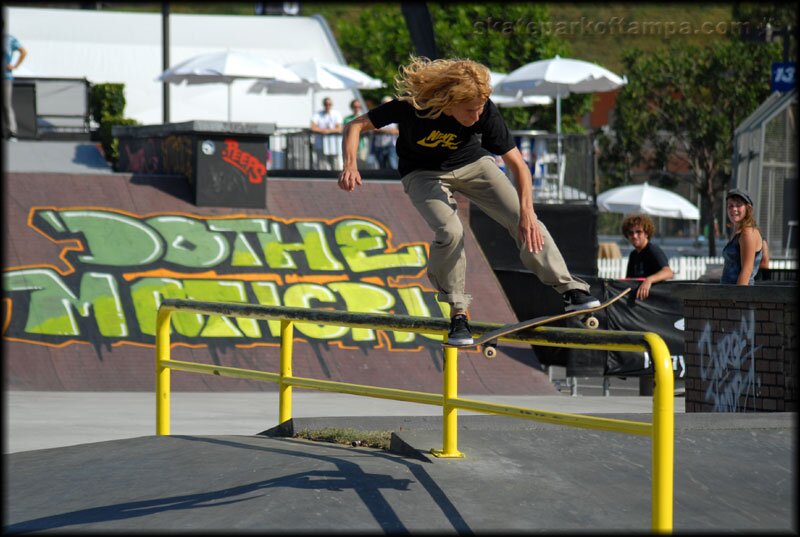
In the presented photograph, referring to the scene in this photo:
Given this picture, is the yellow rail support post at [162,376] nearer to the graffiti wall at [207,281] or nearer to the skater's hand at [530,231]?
the skater's hand at [530,231]

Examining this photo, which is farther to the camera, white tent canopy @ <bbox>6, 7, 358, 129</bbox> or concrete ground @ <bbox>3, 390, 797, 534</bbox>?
white tent canopy @ <bbox>6, 7, 358, 129</bbox>

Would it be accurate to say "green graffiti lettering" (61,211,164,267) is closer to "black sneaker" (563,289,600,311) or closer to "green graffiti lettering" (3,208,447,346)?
"green graffiti lettering" (3,208,447,346)

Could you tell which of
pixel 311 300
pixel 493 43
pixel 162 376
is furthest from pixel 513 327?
pixel 493 43

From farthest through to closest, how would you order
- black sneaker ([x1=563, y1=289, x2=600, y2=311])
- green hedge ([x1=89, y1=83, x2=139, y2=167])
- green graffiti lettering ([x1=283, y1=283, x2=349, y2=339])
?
green hedge ([x1=89, y1=83, x2=139, y2=167]) → green graffiti lettering ([x1=283, y1=283, x2=349, y2=339]) → black sneaker ([x1=563, y1=289, x2=600, y2=311])

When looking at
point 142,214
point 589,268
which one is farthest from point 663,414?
point 589,268

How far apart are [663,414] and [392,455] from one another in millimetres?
2598

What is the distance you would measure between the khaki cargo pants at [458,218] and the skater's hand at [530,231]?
3.0 inches

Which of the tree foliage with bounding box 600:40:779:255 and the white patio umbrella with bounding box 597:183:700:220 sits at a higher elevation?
the tree foliage with bounding box 600:40:779:255

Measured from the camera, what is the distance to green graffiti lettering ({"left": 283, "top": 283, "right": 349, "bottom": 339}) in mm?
15203

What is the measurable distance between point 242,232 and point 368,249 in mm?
1875

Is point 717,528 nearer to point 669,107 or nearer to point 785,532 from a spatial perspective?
point 785,532

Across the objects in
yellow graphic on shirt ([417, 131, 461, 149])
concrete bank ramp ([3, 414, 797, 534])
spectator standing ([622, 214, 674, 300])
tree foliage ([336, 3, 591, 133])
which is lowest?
concrete bank ramp ([3, 414, 797, 534])

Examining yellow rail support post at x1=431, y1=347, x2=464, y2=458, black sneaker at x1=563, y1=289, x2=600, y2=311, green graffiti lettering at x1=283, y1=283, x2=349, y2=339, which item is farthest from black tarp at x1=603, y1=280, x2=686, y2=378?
black sneaker at x1=563, y1=289, x2=600, y2=311

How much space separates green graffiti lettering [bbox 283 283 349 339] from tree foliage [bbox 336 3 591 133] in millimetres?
44541
